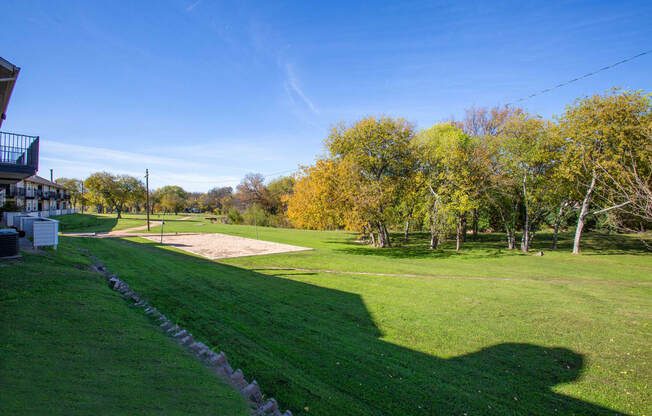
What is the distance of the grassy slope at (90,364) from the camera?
271cm

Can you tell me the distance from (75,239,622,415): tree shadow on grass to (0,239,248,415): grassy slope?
1.14m

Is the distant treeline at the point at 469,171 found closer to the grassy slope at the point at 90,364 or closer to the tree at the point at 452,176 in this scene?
the tree at the point at 452,176

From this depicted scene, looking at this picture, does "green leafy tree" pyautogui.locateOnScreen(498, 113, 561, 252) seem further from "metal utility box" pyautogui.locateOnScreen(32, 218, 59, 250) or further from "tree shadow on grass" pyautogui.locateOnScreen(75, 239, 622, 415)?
"metal utility box" pyautogui.locateOnScreen(32, 218, 59, 250)

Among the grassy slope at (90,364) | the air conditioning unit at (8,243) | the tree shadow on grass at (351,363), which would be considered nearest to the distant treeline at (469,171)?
the tree shadow on grass at (351,363)

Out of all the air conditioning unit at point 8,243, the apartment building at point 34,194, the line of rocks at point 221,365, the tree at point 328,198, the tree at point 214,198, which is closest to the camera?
the line of rocks at point 221,365

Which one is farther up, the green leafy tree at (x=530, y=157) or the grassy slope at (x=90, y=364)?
the green leafy tree at (x=530, y=157)

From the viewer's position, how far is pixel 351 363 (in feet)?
18.1

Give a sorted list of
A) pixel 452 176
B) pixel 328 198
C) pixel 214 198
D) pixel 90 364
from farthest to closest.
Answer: pixel 214 198 → pixel 452 176 → pixel 328 198 → pixel 90 364

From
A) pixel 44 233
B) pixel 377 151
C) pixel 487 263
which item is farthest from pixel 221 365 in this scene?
pixel 377 151

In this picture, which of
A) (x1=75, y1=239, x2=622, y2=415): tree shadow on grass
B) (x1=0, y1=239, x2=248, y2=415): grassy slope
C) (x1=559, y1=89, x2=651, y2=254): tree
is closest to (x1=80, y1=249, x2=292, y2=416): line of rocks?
(x1=0, y1=239, x2=248, y2=415): grassy slope

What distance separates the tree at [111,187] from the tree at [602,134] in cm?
6165

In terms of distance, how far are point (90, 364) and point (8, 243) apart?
768cm

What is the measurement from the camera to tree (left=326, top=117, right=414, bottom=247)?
22.9 metres

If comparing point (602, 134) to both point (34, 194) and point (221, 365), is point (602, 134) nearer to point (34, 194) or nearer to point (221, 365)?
point (221, 365)
